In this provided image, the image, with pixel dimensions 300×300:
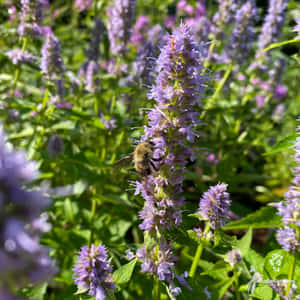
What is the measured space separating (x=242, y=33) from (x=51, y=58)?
5.88 ft

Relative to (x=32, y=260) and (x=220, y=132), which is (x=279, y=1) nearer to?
(x=220, y=132)

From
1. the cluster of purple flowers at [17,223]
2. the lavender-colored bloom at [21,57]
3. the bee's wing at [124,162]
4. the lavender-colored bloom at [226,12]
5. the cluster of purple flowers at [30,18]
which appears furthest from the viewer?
the lavender-colored bloom at [226,12]

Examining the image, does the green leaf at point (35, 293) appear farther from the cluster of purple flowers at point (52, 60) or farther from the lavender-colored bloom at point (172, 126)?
the cluster of purple flowers at point (52, 60)

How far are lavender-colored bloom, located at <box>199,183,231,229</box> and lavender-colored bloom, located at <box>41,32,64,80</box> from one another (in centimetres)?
176

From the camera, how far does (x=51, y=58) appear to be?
2678 mm

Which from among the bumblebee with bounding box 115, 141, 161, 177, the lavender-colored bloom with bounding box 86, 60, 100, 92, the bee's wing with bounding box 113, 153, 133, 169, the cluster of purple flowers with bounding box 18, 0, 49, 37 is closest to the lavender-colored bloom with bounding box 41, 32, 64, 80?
the cluster of purple flowers with bounding box 18, 0, 49, 37

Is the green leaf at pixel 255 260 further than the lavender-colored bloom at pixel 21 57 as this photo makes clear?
No

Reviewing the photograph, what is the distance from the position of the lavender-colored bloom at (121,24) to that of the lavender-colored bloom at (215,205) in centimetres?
207

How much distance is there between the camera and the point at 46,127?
2.85 m

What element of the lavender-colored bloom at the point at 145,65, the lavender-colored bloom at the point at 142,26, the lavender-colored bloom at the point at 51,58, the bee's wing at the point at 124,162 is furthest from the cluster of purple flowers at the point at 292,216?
the lavender-colored bloom at the point at 142,26

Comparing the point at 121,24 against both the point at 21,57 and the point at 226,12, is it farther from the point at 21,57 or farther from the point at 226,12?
the point at 226,12

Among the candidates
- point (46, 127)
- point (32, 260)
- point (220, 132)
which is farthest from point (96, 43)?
point (32, 260)

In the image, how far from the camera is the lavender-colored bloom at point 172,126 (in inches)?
51.8

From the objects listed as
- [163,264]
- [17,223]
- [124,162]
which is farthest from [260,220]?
[17,223]
